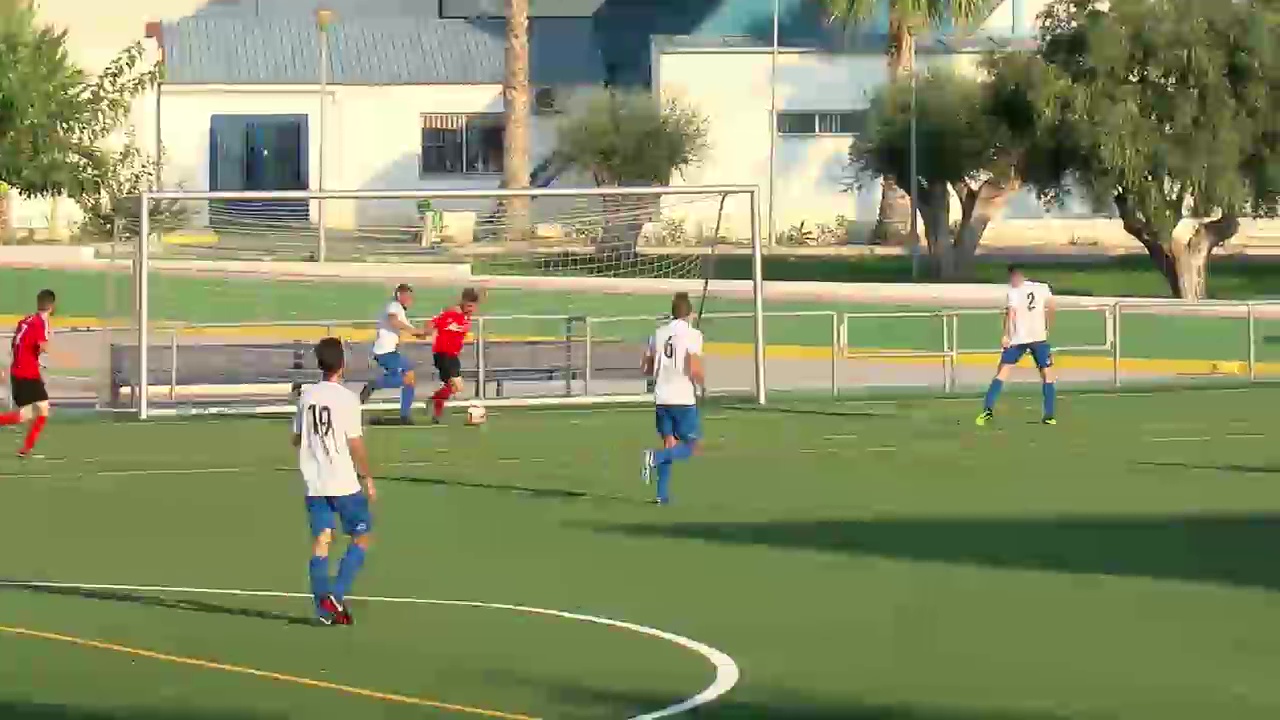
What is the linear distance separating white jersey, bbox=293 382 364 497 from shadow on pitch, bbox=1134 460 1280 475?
11659 mm

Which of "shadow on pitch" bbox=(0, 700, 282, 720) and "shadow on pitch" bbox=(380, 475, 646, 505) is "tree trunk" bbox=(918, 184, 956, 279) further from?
"shadow on pitch" bbox=(0, 700, 282, 720)

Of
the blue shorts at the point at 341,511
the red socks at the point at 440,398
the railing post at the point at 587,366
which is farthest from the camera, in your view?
the railing post at the point at 587,366

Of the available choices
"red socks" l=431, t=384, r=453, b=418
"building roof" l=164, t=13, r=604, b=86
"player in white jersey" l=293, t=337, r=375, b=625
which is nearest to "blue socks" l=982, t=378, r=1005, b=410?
"red socks" l=431, t=384, r=453, b=418

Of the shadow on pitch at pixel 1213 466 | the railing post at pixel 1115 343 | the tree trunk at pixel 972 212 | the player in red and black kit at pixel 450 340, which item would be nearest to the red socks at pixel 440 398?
the player in red and black kit at pixel 450 340

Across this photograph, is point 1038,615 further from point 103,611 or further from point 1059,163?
point 1059,163

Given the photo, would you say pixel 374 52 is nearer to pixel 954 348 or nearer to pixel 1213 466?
pixel 954 348

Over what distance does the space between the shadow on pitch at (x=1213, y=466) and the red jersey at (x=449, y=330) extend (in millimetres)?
8195

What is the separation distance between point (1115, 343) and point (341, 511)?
22.3 metres

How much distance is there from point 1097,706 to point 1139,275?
49624 mm

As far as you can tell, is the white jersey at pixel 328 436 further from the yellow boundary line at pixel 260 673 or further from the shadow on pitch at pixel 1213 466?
the shadow on pitch at pixel 1213 466

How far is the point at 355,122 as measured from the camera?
76.1 m

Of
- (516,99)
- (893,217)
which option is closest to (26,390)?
(516,99)

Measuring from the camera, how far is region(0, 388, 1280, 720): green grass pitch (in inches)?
484

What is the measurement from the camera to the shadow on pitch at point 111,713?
11.6 meters
